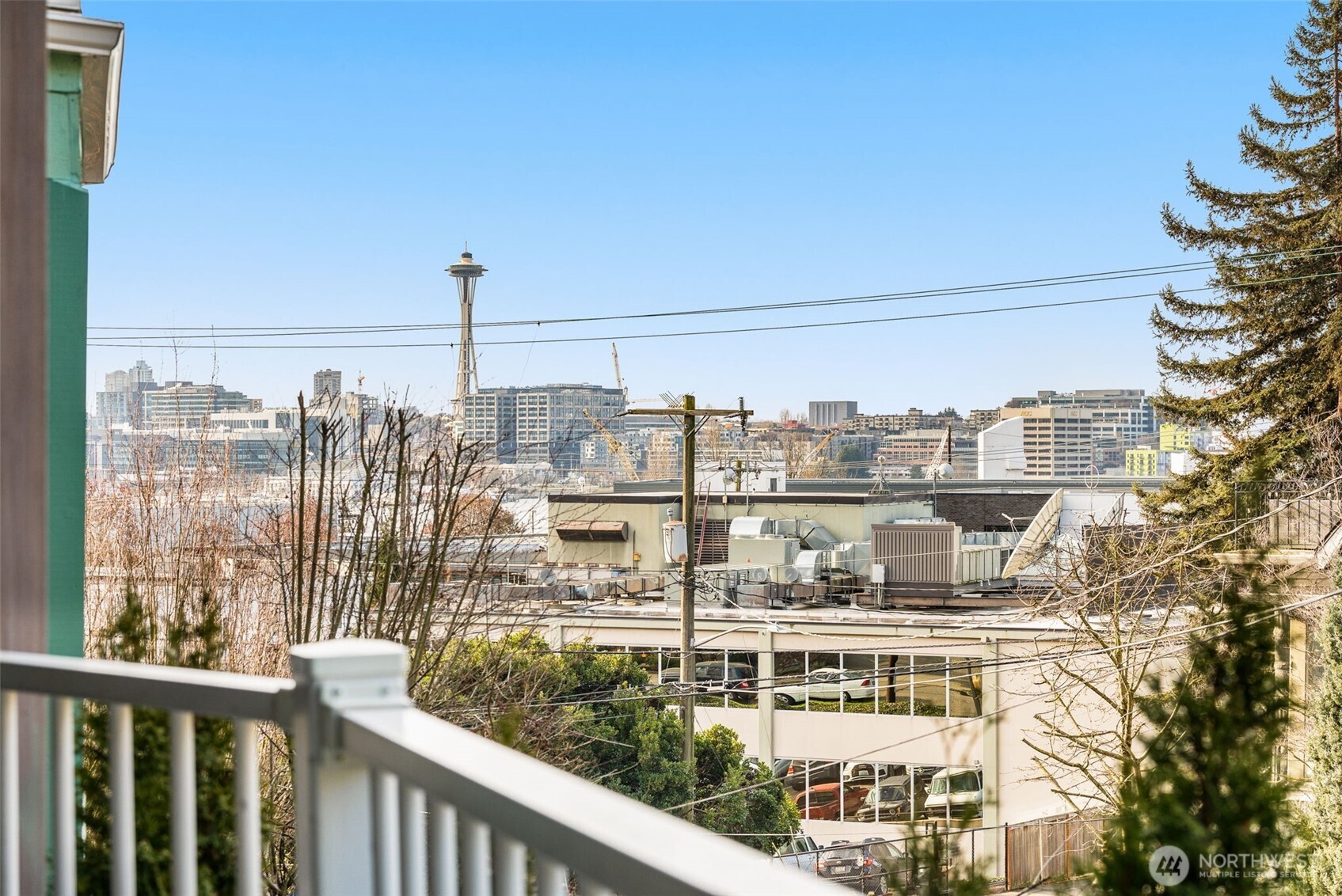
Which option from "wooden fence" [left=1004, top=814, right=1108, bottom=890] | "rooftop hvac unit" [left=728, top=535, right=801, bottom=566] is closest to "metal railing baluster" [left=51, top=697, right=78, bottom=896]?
"wooden fence" [left=1004, top=814, right=1108, bottom=890]

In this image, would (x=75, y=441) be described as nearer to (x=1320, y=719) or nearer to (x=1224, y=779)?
(x=1224, y=779)

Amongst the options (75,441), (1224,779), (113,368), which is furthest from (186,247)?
(1224,779)

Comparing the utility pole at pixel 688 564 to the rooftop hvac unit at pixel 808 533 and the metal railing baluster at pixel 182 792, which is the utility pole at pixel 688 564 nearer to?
the rooftop hvac unit at pixel 808 533

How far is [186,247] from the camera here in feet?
55.9

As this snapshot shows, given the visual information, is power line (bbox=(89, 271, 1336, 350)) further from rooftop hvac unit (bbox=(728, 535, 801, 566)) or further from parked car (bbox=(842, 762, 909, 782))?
parked car (bbox=(842, 762, 909, 782))

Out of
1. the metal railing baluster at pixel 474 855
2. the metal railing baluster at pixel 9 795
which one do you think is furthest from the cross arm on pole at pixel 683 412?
the metal railing baluster at pixel 474 855

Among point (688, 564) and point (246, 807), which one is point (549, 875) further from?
point (688, 564)

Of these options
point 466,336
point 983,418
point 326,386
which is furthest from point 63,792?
point 983,418

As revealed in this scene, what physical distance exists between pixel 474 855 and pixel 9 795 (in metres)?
0.76

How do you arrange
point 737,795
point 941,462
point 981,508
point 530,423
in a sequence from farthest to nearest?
point 981,508, point 941,462, point 737,795, point 530,423

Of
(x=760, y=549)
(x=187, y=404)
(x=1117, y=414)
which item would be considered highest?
(x=1117, y=414)

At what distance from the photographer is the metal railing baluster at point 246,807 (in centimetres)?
96

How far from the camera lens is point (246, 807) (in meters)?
0.96

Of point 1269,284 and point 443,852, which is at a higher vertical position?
point 1269,284
